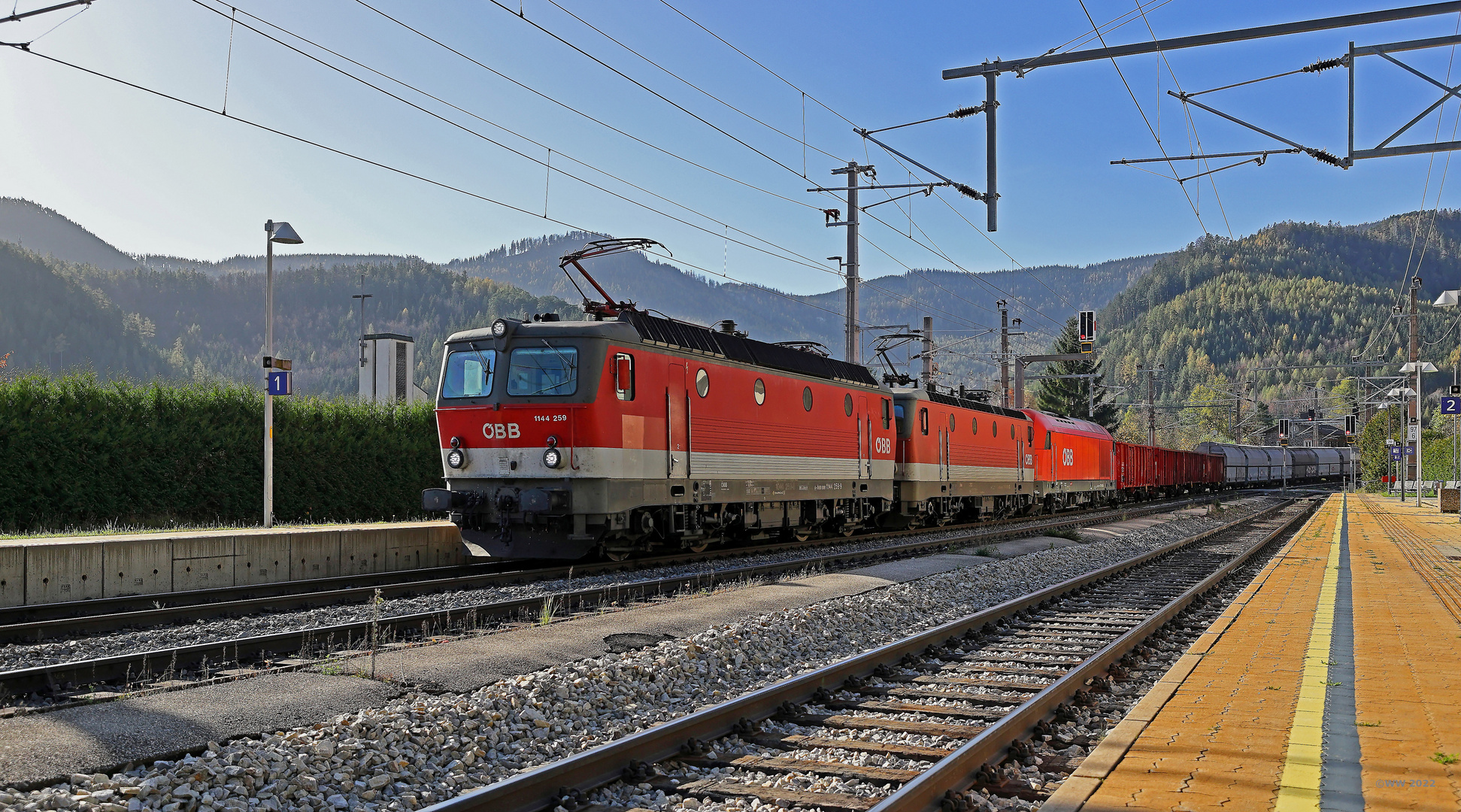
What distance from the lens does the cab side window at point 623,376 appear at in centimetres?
1491

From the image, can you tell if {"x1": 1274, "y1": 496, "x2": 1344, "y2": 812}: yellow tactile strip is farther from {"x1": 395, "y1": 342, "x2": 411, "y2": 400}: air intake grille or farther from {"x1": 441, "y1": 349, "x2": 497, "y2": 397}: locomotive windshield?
{"x1": 395, "y1": 342, "x2": 411, "y2": 400}: air intake grille

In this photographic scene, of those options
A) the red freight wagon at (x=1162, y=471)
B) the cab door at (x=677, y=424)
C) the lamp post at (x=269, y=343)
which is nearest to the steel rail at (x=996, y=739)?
the cab door at (x=677, y=424)

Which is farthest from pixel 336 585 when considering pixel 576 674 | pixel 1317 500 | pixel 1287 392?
pixel 1287 392

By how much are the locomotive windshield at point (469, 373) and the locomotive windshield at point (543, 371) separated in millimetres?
366

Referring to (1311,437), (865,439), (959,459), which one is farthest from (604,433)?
(1311,437)

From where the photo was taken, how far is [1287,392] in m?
155

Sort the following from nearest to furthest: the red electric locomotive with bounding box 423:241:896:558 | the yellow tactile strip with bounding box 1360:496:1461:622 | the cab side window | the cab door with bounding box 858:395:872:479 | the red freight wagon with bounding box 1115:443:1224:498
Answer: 1. the yellow tactile strip with bounding box 1360:496:1461:622
2. the red electric locomotive with bounding box 423:241:896:558
3. the cab side window
4. the cab door with bounding box 858:395:872:479
5. the red freight wagon with bounding box 1115:443:1224:498

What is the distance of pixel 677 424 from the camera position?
53.7 ft

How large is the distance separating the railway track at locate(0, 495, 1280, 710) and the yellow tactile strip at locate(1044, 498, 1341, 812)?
5.77 meters

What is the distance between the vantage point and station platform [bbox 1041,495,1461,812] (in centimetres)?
475

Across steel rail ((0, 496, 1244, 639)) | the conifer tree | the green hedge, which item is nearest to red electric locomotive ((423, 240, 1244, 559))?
steel rail ((0, 496, 1244, 639))

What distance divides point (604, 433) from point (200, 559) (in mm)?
5410

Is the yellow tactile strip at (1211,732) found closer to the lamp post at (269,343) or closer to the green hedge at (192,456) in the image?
the lamp post at (269,343)

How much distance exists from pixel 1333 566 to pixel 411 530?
14271 mm
